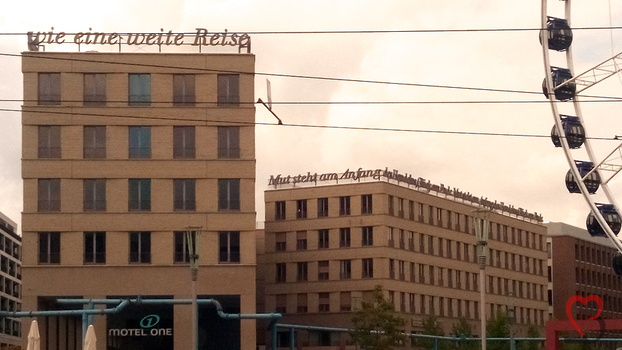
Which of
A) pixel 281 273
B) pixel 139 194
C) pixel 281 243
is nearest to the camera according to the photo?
pixel 139 194

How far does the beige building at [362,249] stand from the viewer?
117312mm

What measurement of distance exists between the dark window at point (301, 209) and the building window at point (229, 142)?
35.7 meters

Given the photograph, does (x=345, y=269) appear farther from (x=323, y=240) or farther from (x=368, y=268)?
(x=323, y=240)

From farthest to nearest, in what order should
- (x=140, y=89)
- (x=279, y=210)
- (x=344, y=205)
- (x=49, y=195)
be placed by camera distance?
1. (x=279, y=210)
2. (x=344, y=205)
3. (x=140, y=89)
4. (x=49, y=195)

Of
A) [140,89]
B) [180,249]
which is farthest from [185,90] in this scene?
[180,249]

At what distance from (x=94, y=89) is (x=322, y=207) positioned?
38.8 metres

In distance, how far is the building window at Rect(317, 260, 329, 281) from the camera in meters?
120

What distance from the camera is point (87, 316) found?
68.2 metres

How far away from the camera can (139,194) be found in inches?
3403

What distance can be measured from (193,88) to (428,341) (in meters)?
31.8

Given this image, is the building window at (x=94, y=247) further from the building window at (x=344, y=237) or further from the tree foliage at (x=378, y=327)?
the building window at (x=344, y=237)

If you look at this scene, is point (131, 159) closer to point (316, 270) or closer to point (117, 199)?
point (117, 199)

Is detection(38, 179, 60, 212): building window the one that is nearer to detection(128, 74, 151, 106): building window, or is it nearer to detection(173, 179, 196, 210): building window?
detection(128, 74, 151, 106): building window

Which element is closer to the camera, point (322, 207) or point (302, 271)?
point (322, 207)
